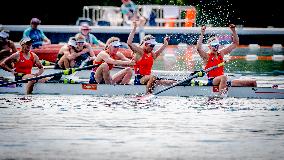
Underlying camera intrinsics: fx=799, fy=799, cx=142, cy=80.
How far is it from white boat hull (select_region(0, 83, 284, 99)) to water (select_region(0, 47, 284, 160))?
173mm

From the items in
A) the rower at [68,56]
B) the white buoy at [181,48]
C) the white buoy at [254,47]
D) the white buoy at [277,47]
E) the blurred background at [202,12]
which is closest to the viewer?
the rower at [68,56]

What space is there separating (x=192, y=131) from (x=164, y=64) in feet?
56.9

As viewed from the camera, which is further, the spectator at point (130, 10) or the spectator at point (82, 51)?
the spectator at point (130, 10)

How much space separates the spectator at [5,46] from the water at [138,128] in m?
3.04

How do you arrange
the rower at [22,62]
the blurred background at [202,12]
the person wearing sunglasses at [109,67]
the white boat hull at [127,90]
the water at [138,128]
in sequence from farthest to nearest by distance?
the blurred background at [202,12], the rower at [22,62], the person wearing sunglasses at [109,67], the white boat hull at [127,90], the water at [138,128]

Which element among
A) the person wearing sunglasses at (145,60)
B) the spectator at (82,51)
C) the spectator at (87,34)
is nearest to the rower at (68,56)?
the spectator at (82,51)

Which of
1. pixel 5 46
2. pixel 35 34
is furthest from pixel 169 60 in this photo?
pixel 5 46

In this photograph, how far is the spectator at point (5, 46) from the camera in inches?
882

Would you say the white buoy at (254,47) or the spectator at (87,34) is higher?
the spectator at (87,34)

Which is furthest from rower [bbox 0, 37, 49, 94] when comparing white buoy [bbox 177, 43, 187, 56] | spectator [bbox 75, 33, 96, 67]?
white buoy [bbox 177, 43, 187, 56]

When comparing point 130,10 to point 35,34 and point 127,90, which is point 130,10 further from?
point 127,90

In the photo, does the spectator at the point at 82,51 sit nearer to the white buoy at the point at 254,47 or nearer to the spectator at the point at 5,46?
the spectator at the point at 5,46

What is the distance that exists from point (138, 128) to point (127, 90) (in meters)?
4.73

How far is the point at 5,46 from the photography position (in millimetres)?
22500
